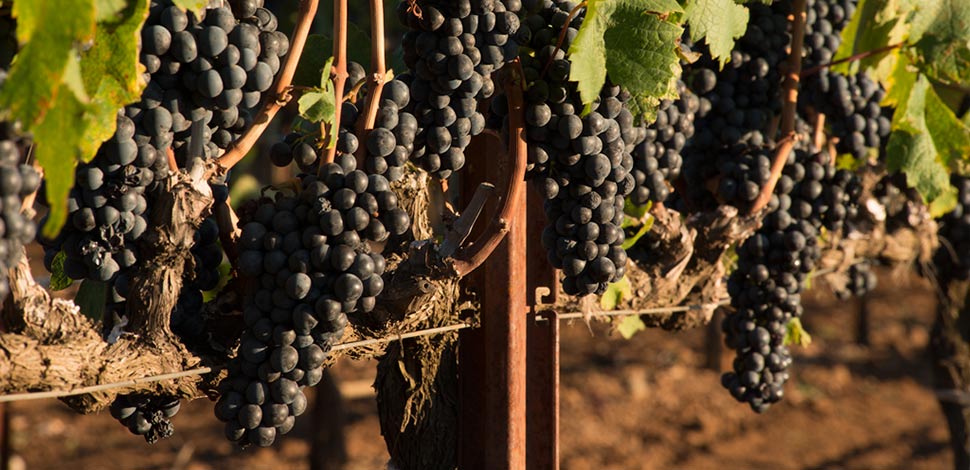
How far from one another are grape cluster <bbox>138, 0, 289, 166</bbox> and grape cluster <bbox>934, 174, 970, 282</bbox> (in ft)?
8.16

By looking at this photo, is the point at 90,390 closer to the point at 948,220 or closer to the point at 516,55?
the point at 516,55

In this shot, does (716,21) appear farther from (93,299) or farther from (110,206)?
(93,299)

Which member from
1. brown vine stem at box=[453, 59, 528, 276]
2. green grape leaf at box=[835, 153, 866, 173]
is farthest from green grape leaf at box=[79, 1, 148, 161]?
green grape leaf at box=[835, 153, 866, 173]

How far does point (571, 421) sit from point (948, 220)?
12.6ft

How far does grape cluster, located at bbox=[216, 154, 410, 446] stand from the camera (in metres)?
1.66

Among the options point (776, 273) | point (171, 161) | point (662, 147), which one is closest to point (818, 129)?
point (776, 273)

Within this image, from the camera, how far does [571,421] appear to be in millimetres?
6895

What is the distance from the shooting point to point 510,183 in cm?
196

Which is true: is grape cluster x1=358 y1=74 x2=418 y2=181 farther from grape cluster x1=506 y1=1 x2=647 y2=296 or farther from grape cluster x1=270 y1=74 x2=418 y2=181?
grape cluster x1=506 y1=1 x2=647 y2=296

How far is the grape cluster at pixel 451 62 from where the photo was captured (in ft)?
5.90

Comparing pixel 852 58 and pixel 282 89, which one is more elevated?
pixel 852 58

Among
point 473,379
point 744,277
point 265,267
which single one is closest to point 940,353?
point 744,277

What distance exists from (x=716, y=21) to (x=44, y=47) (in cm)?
138

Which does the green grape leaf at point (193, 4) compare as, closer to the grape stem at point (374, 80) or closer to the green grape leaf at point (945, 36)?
the grape stem at point (374, 80)
